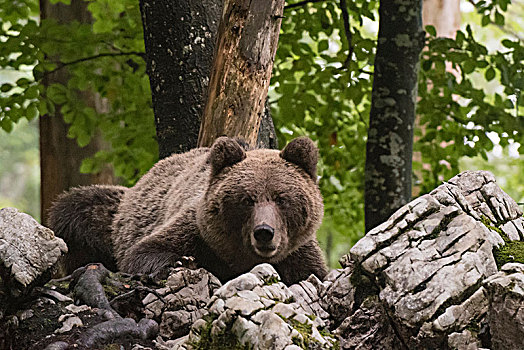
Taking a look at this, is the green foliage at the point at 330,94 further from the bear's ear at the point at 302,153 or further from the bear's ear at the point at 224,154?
the bear's ear at the point at 224,154

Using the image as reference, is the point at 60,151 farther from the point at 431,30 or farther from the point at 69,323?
the point at 69,323

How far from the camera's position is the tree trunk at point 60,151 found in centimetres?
945

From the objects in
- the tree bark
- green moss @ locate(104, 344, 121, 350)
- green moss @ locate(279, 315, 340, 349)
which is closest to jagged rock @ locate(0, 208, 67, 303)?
green moss @ locate(104, 344, 121, 350)

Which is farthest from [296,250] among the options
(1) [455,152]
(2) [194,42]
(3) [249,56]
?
(1) [455,152]

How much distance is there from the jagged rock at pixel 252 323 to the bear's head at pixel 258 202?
101 centimetres

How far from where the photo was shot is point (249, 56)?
5168 mm

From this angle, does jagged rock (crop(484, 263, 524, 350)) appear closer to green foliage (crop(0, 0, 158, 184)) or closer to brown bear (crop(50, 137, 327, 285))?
brown bear (crop(50, 137, 327, 285))

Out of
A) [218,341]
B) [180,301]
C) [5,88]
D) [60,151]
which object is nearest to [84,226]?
[180,301]

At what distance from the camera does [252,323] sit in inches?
99.5

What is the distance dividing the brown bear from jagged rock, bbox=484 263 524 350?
1.59 metres

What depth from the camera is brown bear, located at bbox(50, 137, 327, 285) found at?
394 centimetres

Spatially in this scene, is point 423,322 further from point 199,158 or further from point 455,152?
point 455,152

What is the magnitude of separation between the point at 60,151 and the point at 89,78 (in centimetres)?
220

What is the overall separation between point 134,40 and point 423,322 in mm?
6443
